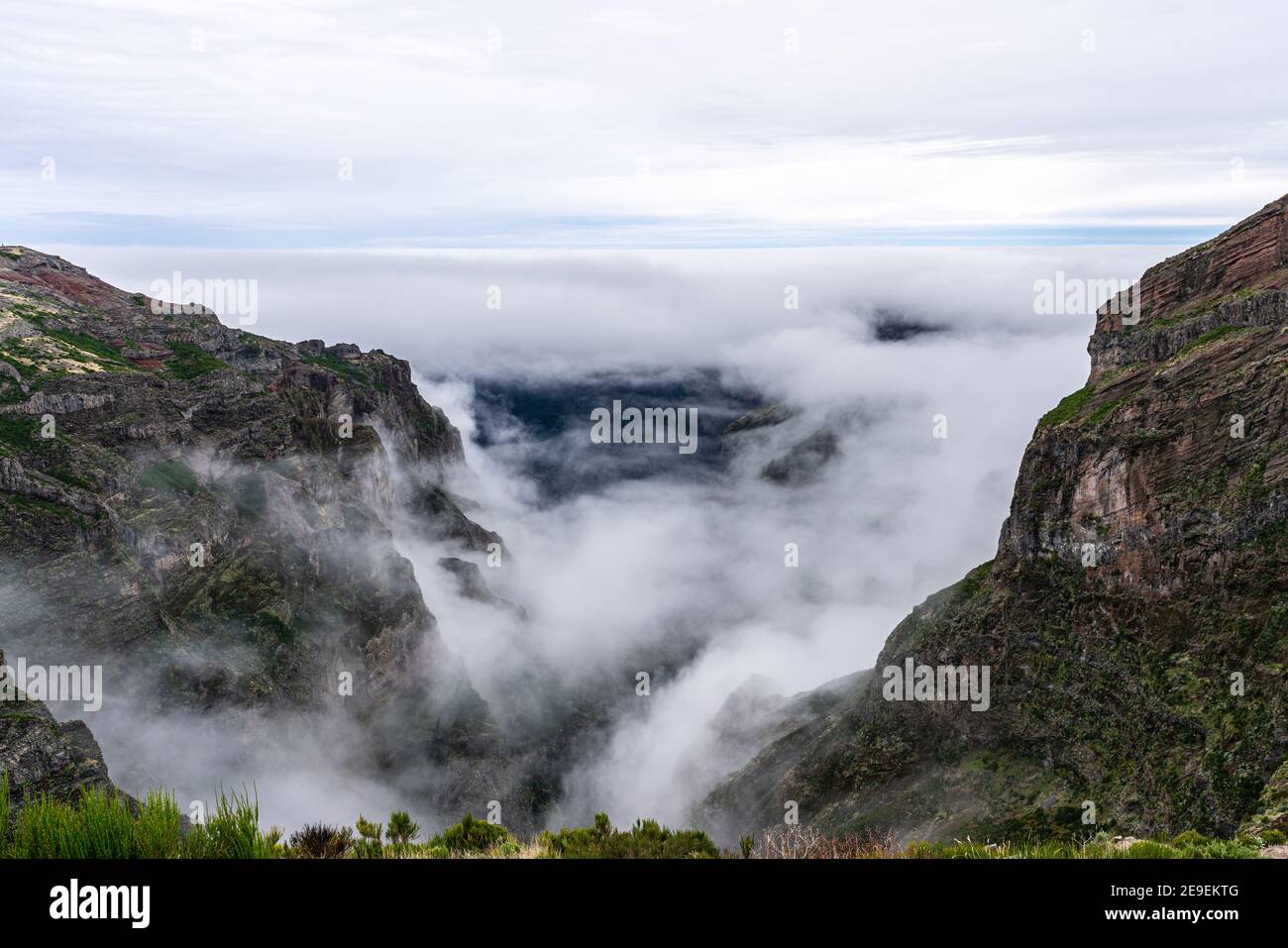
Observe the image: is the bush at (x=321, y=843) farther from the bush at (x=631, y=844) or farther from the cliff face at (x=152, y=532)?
the cliff face at (x=152, y=532)

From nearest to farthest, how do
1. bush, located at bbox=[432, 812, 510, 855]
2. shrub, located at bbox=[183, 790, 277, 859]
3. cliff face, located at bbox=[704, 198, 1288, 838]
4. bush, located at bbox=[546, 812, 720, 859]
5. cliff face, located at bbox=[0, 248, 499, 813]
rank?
1. shrub, located at bbox=[183, 790, 277, 859]
2. bush, located at bbox=[546, 812, 720, 859]
3. bush, located at bbox=[432, 812, 510, 855]
4. cliff face, located at bbox=[704, 198, 1288, 838]
5. cliff face, located at bbox=[0, 248, 499, 813]

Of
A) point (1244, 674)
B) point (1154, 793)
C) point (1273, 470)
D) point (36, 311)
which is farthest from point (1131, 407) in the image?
point (36, 311)

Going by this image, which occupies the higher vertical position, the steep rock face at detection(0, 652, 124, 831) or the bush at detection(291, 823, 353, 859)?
the bush at detection(291, 823, 353, 859)

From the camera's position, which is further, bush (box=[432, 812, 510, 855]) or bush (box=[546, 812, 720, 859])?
bush (box=[432, 812, 510, 855])

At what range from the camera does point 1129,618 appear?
13062cm

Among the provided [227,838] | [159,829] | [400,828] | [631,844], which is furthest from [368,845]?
[400,828]

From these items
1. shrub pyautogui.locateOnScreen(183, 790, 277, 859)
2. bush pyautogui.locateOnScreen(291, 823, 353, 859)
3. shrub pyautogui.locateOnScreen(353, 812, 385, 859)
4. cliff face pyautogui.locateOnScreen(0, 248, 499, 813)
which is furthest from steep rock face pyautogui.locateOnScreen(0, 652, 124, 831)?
shrub pyautogui.locateOnScreen(183, 790, 277, 859)

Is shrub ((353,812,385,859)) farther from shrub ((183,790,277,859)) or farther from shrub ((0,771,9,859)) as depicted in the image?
shrub ((0,771,9,859))

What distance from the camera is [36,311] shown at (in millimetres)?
192125

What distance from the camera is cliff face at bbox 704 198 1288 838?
107 metres

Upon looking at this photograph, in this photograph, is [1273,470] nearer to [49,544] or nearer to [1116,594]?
[1116,594]

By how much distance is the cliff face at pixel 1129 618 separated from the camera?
107250 millimetres

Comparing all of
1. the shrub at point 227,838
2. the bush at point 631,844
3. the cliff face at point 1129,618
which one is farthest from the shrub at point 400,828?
the cliff face at point 1129,618

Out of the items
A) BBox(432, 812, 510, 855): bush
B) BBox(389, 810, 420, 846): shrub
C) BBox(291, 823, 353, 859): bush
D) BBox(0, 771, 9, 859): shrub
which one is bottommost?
BBox(432, 812, 510, 855): bush
